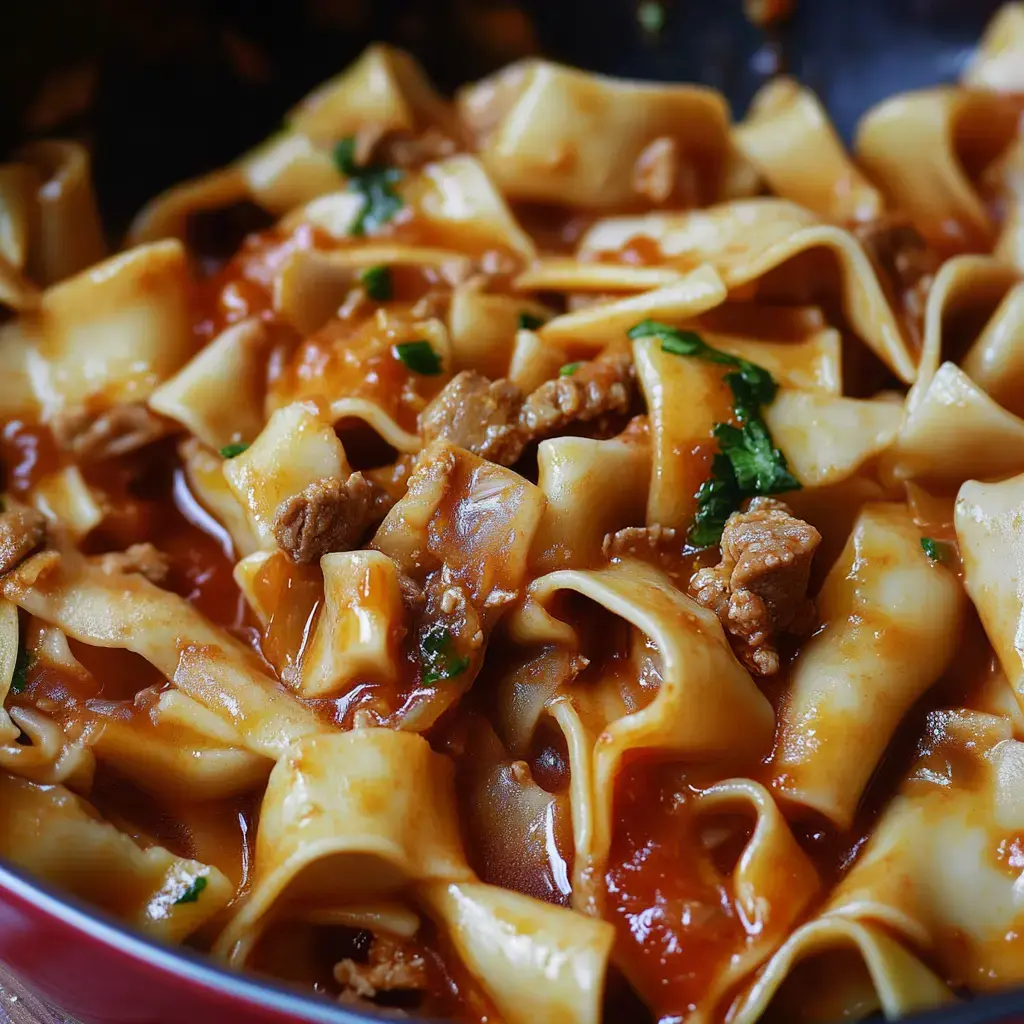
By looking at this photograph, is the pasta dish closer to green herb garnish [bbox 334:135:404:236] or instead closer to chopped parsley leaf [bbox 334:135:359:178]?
green herb garnish [bbox 334:135:404:236]

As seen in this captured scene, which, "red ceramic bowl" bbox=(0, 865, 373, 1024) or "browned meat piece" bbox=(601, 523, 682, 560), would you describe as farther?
"browned meat piece" bbox=(601, 523, 682, 560)

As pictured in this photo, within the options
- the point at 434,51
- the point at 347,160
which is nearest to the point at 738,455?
the point at 347,160

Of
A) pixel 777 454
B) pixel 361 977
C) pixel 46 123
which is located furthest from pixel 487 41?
pixel 361 977

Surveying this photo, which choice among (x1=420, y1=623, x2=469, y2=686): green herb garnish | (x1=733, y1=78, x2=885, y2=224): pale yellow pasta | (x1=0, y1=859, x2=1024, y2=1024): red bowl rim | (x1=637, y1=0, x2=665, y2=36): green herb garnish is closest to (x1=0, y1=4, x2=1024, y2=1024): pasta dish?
(x1=420, y1=623, x2=469, y2=686): green herb garnish

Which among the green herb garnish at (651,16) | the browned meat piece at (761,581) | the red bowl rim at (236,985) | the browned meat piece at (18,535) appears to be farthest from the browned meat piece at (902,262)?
the browned meat piece at (18,535)

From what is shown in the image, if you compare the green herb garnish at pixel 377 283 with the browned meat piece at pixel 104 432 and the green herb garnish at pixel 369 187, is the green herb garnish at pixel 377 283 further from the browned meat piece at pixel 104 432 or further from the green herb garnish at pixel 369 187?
the browned meat piece at pixel 104 432

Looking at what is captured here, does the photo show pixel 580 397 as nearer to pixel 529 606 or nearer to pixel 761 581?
pixel 529 606

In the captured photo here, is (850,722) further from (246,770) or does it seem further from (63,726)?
(63,726)
